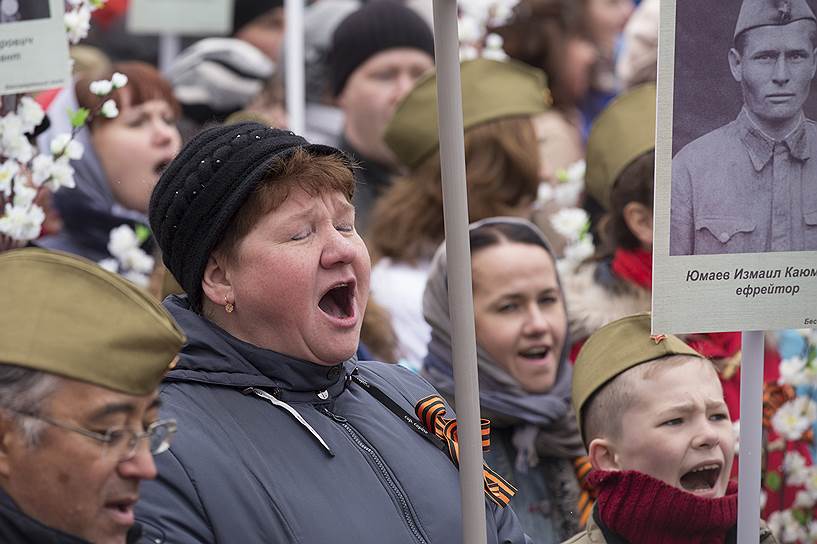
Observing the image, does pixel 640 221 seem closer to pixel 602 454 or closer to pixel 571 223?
pixel 571 223

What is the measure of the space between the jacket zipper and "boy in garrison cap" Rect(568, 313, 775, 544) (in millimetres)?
665

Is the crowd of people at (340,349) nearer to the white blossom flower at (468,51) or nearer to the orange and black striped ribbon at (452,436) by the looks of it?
the orange and black striped ribbon at (452,436)

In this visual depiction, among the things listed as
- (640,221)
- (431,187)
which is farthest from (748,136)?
(431,187)

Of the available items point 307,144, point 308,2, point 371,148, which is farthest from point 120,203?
point 308,2

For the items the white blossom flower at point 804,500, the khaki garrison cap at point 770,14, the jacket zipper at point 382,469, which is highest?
the khaki garrison cap at point 770,14

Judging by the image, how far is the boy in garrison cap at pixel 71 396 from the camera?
2.00m

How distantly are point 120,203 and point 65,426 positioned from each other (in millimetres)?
4109

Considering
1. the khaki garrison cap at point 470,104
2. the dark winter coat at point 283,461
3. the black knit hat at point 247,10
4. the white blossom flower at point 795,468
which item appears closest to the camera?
the dark winter coat at point 283,461

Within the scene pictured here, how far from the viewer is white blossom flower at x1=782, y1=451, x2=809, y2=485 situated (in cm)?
435

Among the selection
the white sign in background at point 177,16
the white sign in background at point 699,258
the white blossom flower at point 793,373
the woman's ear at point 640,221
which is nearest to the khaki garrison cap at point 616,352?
the white sign in background at point 699,258

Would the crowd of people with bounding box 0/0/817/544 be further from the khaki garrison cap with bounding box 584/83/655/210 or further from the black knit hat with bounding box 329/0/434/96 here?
the black knit hat with bounding box 329/0/434/96

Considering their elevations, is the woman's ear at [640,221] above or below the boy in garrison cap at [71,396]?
below

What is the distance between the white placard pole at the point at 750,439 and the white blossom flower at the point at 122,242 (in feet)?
10.6

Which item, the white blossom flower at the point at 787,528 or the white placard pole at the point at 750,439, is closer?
the white placard pole at the point at 750,439
